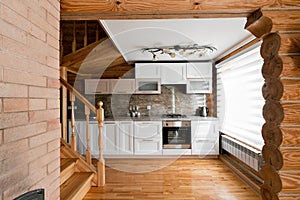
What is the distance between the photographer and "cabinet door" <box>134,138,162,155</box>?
18.0 feet

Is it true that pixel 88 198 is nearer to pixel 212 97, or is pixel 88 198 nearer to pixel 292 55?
pixel 292 55

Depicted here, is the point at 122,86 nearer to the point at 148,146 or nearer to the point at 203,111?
the point at 148,146


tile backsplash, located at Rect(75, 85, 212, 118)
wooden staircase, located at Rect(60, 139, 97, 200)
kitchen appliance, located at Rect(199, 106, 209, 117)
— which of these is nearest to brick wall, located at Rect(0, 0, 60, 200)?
wooden staircase, located at Rect(60, 139, 97, 200)

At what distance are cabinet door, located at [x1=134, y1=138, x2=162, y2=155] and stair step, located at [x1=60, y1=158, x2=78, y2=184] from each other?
72.8 inches

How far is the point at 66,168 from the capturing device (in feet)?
11.1

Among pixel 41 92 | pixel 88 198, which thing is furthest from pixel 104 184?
pixel 41 92

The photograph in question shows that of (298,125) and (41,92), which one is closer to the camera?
(41,92)

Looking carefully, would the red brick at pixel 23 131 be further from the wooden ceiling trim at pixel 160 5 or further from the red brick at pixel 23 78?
the wooden ceiling trim at pixel 160 5

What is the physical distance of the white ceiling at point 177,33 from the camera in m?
3.01

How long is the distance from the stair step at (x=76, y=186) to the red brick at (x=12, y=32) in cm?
204

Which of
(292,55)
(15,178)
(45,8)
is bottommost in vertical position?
(15,178)

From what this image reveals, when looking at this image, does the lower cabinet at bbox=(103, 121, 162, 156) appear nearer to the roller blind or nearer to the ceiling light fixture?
the roller blind

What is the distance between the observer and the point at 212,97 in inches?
239

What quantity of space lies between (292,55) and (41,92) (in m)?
1.80
